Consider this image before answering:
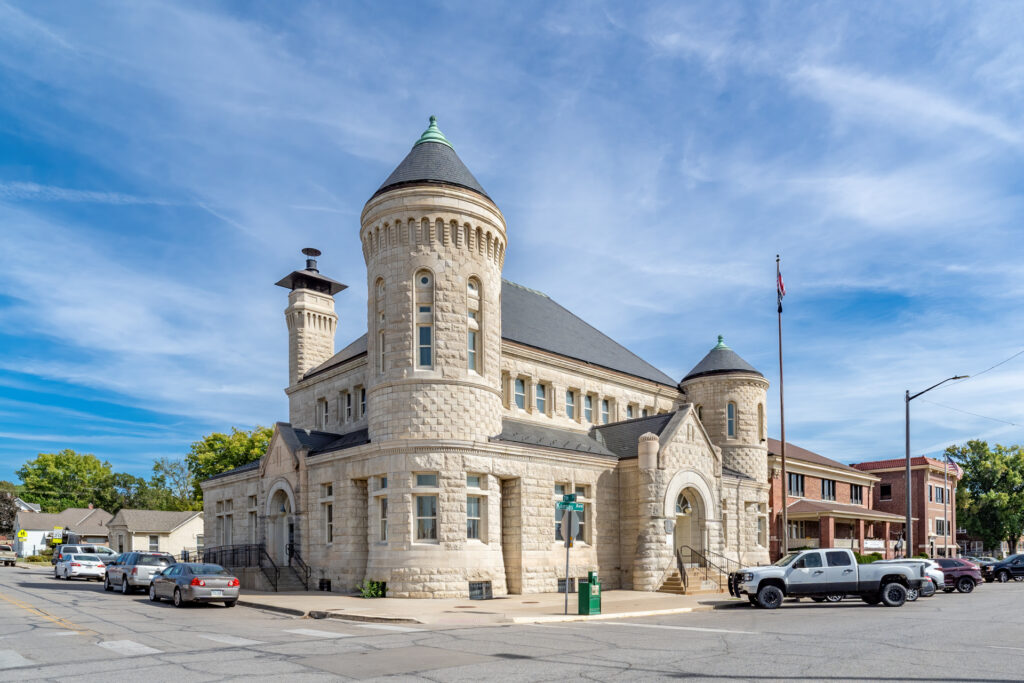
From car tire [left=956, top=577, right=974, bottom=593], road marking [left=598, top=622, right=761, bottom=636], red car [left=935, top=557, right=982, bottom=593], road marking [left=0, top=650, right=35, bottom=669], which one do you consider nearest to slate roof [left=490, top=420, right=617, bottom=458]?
road marking [left=598, top=622, right=761, bottom=636]

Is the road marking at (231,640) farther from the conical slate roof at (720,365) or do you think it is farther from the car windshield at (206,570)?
the conical slate roof at (720,365)

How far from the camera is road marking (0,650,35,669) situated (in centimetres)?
1182

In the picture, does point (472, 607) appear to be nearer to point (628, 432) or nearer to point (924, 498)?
point (628, 432)

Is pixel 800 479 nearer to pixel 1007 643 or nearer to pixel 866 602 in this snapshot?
pixel 866 602

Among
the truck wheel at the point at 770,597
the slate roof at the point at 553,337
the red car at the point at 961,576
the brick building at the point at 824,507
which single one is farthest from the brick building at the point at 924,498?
the truck wheel at the point at 770,597

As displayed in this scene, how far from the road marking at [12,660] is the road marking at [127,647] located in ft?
4.41

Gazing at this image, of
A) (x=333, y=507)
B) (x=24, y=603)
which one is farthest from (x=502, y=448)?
(x=24, y=603)

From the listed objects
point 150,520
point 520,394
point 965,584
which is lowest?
point 150,520

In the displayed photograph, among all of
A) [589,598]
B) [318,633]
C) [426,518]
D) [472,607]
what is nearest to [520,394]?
[426,518]

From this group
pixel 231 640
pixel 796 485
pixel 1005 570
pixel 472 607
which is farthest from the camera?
pixel 796 485

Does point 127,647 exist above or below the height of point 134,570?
above

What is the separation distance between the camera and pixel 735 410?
40656 mm

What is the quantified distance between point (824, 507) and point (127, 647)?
4644 centimetres

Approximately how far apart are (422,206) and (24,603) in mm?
17465
